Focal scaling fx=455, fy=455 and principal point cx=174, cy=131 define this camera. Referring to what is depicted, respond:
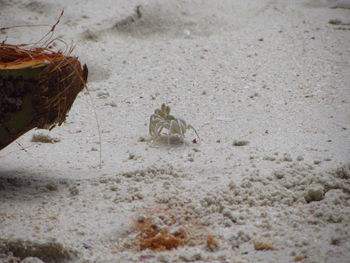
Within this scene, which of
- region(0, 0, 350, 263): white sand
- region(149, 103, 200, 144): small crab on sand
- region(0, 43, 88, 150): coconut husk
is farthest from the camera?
region(149, 103, 200, 144): small crab on sand

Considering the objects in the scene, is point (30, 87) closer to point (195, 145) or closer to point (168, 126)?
point (168, 126)

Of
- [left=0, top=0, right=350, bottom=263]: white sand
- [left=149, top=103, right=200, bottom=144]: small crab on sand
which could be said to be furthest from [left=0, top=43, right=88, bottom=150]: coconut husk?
[left=149, top=103, right=200, bottom=144]: small crab on sand

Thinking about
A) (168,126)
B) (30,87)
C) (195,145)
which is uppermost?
(30,87)

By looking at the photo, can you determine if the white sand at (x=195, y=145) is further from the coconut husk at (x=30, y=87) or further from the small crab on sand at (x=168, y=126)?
the coconut husk at (x=30, y=87)

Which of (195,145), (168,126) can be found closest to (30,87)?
(168,126)

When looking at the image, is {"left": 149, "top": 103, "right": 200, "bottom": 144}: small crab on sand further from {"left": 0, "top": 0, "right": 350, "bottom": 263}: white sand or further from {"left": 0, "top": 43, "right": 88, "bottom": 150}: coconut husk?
{"left": 0, "top": 43, "right": 88, "bottom": 150}: coconut husk

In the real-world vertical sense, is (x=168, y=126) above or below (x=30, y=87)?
below
